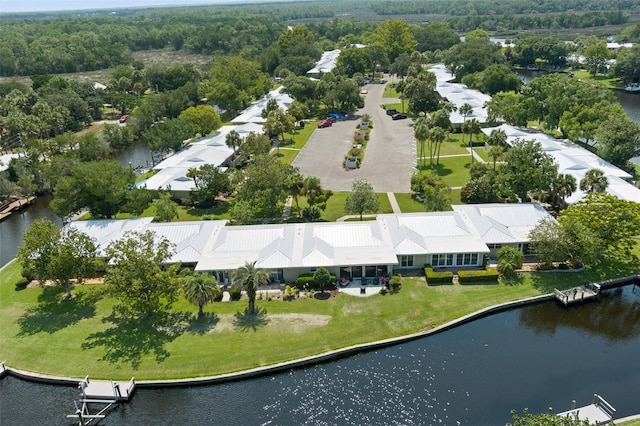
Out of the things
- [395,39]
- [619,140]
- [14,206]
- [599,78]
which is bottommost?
[14,206]

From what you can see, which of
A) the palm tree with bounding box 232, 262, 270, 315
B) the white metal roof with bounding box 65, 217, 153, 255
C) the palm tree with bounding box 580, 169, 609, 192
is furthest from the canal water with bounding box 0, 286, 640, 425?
the palm tree with bounding box 580, 169, 609, 192

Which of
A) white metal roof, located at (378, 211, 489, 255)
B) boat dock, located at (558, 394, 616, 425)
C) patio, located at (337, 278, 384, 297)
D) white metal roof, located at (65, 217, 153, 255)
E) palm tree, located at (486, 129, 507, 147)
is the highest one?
palm tree, located at (486, 129, 507, 147)

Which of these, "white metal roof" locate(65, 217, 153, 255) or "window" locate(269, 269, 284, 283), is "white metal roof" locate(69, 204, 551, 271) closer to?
"white metal roof" locate(65, 217, 153, 255)

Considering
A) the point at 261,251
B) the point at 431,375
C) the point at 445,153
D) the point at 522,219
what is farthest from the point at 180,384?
the point at 445,153

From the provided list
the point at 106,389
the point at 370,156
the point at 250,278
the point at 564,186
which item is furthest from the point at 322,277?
the point at 370,156

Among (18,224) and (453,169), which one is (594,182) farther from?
(18,224)

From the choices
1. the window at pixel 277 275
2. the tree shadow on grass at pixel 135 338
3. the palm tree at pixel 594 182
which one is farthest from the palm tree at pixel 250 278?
the palm tree at pixel 594 182

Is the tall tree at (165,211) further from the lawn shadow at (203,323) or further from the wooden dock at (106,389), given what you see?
the wooden dock at (106,389)
